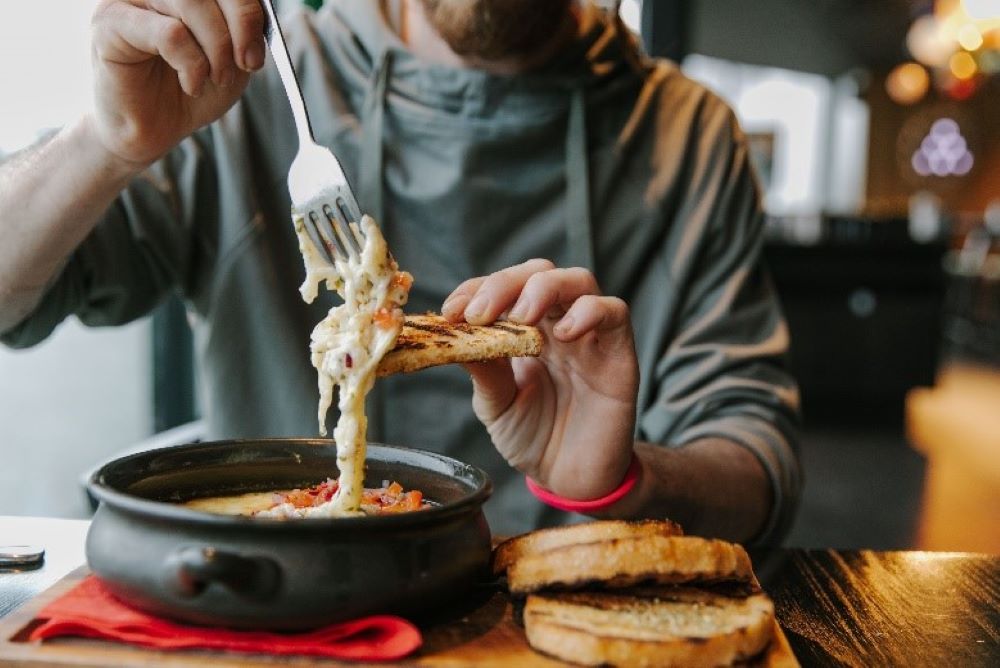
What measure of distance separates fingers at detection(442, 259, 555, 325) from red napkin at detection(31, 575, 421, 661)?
0.44 meters

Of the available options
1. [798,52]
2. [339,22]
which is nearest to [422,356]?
[339,22]

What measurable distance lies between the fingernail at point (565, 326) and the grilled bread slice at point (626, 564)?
326 millimetres

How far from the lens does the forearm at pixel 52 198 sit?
1574 millimetres

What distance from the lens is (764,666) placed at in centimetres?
90

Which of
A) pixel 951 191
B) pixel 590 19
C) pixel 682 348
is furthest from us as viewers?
pixel 951 191

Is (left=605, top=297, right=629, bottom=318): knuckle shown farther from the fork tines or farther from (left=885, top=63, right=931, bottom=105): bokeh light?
(left=885, top=63, right=931, bottom=105): bokeh light

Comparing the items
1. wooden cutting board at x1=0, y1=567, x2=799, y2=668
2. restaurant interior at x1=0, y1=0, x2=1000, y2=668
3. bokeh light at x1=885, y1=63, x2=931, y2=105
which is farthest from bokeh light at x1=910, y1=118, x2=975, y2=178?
wooden cutting board at x1=0, y1=567, x2=799, y2=668

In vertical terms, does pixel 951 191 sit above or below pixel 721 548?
below

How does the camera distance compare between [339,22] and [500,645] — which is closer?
[500,645]

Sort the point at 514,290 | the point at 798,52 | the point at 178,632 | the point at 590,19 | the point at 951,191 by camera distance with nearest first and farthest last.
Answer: the point at 178,632
the point at 514,290
the point at 590,19
the point at 798,52
the point at 951,191

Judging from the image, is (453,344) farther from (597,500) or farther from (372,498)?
(597,500)

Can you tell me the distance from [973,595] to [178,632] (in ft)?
3.21

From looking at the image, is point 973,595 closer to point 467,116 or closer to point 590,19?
point 467,116

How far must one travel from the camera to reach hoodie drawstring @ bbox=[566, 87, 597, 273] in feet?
6.79
